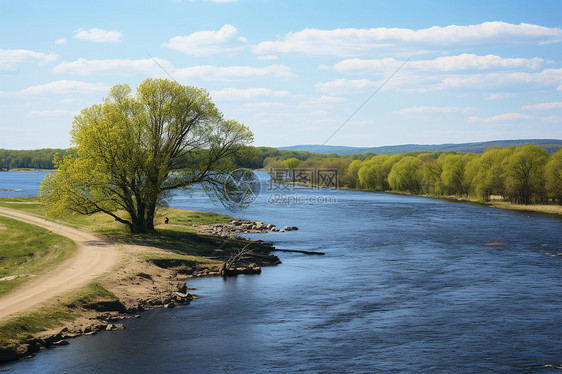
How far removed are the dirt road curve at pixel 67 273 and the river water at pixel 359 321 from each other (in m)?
5.00

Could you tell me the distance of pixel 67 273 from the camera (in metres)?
38.4

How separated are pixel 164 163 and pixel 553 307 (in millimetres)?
37627

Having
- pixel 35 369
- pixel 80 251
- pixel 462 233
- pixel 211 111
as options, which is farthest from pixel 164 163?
pixel 462 233

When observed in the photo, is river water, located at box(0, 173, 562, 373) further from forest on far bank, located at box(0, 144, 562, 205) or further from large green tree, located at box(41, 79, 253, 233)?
forest on far bank, located at box(0, 144, 562, 205)

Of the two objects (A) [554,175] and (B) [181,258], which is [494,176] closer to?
(A) [554,175]

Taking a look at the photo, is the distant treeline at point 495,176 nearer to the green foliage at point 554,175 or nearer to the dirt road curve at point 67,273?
the green foliage at point 554,175

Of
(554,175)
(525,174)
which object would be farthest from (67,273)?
(525,174)

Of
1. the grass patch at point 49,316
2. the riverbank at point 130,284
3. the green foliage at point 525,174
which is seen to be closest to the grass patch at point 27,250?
the grass patch at point 49,316

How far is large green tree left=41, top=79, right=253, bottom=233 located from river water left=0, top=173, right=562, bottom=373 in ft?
45.3

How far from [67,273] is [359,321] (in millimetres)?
21195

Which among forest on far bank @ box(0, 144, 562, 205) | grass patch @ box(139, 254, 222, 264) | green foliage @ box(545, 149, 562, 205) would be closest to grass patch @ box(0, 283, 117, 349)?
grass patch @ box(139, 254, 222, 264)

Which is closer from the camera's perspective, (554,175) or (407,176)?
(554,175)

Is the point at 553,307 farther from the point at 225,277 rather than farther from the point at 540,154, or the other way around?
the point at 540,154

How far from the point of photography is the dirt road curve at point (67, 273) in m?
31.1
